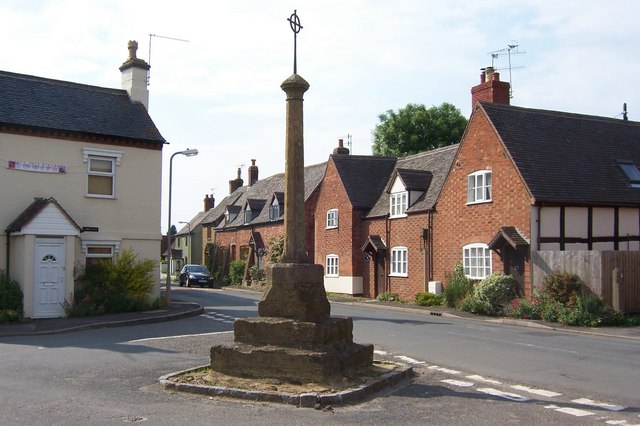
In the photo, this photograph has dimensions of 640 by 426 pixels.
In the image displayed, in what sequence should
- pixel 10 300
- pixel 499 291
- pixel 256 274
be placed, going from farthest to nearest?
pixel 256 274 → pixel 499 291 → pixel 10 300

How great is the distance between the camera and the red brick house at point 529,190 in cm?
2289

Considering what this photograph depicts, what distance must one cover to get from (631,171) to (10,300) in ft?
73.6

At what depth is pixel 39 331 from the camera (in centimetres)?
1700

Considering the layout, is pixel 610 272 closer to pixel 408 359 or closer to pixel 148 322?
pixel 408 359

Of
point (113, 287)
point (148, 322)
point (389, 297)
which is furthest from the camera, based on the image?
point (389, 297)

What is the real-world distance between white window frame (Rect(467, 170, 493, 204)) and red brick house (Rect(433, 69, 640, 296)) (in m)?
0.04

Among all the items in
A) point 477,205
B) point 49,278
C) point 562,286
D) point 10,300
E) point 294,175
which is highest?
point 477,205

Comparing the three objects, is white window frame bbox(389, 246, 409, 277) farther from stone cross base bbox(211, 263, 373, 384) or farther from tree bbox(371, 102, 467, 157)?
tree bbox(371, 102, 467, 157)

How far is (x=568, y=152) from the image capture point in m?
25.4

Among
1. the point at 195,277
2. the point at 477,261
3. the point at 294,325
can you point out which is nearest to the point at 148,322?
the point at 294,325

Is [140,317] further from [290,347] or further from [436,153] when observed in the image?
[436,153]

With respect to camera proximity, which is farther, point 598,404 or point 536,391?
point 536,391

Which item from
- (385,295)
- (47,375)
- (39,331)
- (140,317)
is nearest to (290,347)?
(47,375)

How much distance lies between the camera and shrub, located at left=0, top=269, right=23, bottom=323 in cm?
1855
